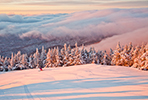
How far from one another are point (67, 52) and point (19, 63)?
20.8 meters

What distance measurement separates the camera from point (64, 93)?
9.16 m

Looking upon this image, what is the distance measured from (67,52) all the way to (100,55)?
14.2 metres

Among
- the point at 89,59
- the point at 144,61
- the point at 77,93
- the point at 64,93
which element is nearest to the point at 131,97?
the point at 77,93

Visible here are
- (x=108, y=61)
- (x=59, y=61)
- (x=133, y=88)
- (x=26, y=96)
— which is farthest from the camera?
(x=108, y=61)

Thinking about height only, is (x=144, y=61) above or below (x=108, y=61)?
above

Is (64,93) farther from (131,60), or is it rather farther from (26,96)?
(131,60)

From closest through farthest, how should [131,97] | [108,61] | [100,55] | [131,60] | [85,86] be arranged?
[131,97], [85,86], [131,60], [108,61], [100,55]

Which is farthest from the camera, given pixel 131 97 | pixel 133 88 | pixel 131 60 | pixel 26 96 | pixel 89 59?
pixel 89 59

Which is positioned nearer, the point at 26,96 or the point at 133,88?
the point at 26,96

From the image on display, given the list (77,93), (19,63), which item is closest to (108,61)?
(19,63)

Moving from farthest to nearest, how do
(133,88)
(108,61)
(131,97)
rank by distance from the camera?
(108,61), (133,88), (131,97)

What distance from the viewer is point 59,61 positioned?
3609 centimetres

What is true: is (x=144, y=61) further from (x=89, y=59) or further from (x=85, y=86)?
(x=89, y=59)

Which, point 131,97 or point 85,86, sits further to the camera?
point 85,86
